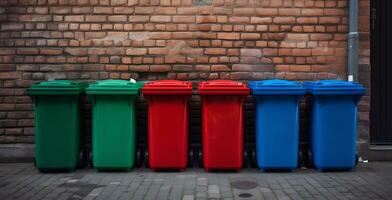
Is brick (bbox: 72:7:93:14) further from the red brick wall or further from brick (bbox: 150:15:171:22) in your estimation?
brick (bbox: 150:15:171:22)

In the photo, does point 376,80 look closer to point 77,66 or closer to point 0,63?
point 77,66

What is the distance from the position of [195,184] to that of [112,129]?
4.68 ft

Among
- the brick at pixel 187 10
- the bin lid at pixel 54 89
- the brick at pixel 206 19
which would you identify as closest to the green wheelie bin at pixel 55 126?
the bin lid at pixel 54 89

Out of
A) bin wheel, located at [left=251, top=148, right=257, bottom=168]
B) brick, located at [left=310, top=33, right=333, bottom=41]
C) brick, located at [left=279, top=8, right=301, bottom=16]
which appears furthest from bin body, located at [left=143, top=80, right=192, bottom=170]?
brick, located at [left=310, top=33, right=333, bottom=41]

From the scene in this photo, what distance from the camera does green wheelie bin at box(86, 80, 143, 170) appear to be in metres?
6.17

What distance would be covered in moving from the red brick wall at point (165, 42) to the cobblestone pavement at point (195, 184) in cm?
137

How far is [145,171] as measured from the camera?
6375 millimetres


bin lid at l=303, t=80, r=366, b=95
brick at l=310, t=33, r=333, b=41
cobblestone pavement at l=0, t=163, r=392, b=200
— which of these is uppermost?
brick at l=310, t=33, r=333, b=41

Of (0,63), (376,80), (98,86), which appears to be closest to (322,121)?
(376,80)

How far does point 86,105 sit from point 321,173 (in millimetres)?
3642

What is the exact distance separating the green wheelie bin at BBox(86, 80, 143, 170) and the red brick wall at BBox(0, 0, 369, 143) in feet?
3.32

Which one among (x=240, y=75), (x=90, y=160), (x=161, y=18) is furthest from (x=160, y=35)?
(x=90, y=160)

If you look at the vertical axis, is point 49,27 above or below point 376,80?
above

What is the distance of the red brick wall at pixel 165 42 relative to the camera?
278 inches
